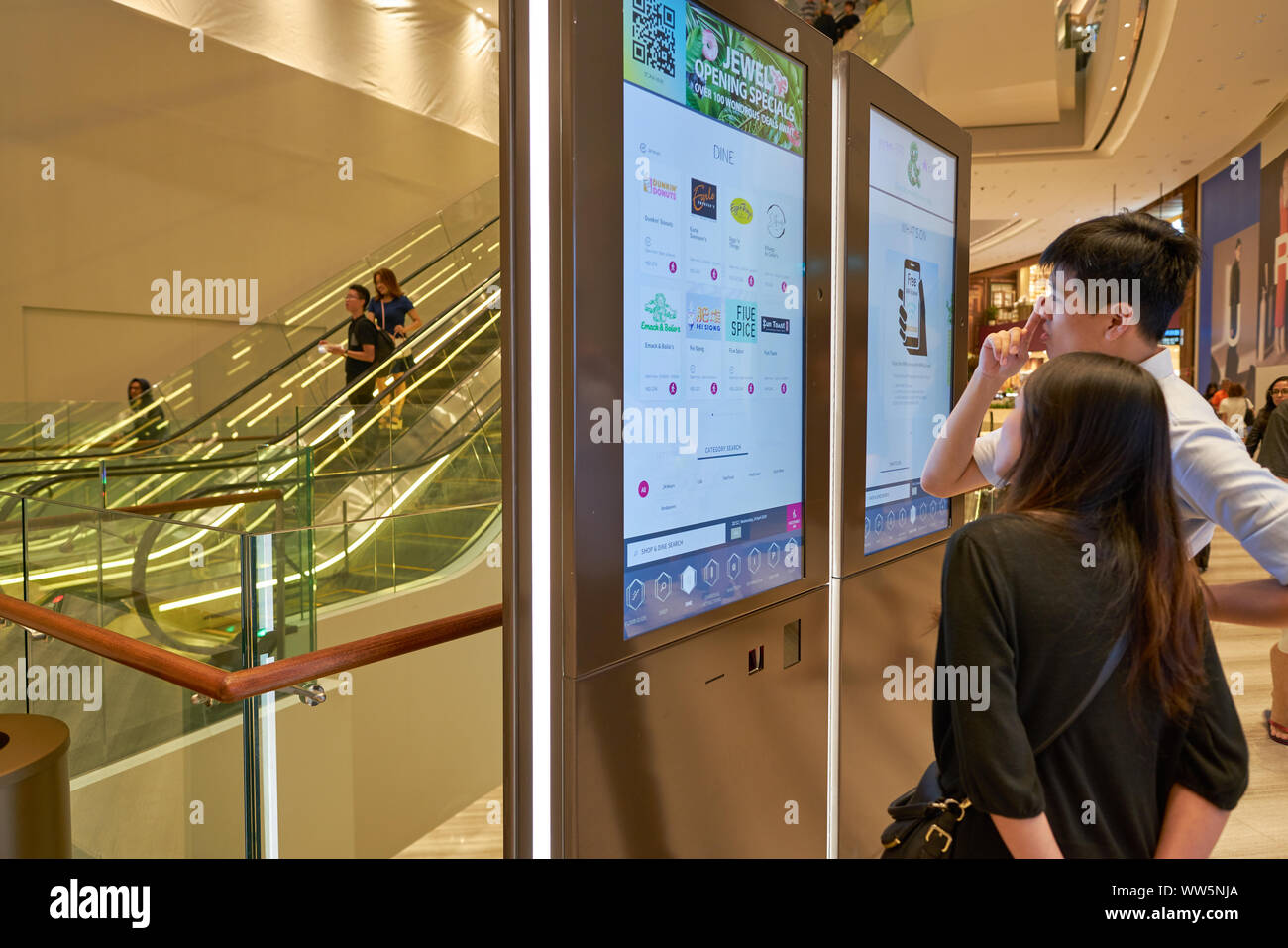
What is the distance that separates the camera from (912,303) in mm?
2764

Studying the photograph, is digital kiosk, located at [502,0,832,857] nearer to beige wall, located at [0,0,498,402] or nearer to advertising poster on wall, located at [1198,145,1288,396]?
beige wall, located at [0,0,498,402]

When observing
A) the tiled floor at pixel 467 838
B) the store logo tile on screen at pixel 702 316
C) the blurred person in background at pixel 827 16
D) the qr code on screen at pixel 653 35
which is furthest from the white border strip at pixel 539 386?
the blurred person in background at pixel 827 16

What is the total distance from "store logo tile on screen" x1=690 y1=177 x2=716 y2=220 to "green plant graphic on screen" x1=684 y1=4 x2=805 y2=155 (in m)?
0.14

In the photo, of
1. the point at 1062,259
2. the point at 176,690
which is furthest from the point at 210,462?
the point at 1062,259

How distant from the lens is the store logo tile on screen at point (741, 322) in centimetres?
191

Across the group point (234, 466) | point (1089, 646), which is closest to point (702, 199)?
point (1089, 646)

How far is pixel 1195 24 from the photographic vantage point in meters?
9.23

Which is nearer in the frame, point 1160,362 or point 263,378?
point 1160,362

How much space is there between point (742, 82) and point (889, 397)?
1082 millimetres

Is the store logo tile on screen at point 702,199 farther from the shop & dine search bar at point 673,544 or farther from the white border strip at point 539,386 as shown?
the shop & dine search bar at point 673,544

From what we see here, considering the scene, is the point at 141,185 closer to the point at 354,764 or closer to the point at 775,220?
the point at 354,764

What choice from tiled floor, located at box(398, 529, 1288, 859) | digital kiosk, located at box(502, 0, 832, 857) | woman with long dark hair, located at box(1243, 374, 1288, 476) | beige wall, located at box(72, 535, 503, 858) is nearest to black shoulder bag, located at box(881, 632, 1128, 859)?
digital kiosk, located at box(502, 0, 832, 857)

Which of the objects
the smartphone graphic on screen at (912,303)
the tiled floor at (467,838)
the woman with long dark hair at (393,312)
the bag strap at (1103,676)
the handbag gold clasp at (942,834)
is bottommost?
the tiled floor at (467,838)

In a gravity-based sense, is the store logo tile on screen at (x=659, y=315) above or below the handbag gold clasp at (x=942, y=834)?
above
